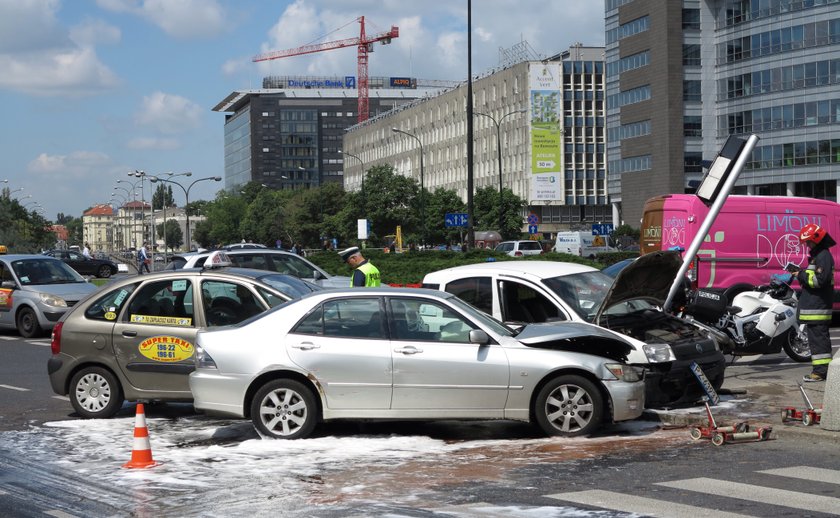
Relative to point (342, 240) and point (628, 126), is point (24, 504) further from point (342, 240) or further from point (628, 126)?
point (342, 240)

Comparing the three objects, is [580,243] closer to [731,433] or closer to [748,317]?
[748,317]

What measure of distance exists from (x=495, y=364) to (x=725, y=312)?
5.99 m

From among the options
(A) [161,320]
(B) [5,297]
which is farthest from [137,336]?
(B) [5,297]

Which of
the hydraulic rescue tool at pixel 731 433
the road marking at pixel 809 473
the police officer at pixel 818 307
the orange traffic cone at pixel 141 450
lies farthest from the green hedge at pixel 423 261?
the road marking at pixel 809 473

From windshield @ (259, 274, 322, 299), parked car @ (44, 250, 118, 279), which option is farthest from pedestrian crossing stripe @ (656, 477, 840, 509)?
parked car @ (44, 250, 118, 279)

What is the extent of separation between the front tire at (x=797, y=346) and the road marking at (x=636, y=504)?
28.6ft

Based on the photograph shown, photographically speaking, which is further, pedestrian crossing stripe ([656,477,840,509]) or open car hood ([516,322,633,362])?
open car hood ([516,322,633,362])

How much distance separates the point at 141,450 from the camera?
8977mm

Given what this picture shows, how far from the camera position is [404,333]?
395 inches

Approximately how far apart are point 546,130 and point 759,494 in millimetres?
105696

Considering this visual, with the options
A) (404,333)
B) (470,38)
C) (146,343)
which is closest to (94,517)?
(404,333)

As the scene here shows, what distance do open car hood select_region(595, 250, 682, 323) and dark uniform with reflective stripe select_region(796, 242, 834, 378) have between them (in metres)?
1.66

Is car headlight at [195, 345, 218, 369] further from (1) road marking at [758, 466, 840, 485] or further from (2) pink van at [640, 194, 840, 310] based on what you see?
(2) pink van at [640, 194, 840, 310]

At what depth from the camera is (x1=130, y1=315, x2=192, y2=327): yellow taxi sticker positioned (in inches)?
460
